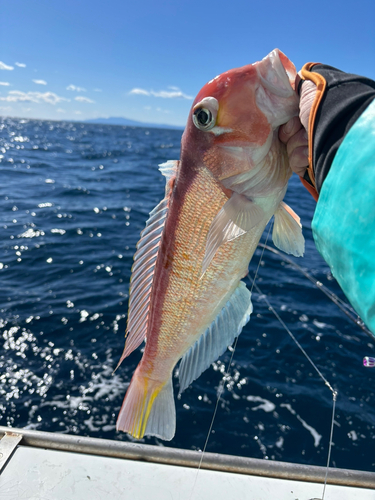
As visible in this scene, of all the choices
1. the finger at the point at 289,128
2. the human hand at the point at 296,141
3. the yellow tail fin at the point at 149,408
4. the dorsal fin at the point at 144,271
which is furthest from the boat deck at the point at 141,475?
the finger at the point at 289,128

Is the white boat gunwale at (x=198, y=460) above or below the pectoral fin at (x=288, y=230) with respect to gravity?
below

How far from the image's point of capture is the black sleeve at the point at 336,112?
119 centimetres

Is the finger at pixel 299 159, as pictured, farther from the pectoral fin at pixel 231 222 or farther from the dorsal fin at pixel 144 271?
the dorsal fin at pixel 144 271

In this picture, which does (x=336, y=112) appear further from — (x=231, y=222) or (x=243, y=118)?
(x=231, y=222)

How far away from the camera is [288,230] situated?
2.11 meters

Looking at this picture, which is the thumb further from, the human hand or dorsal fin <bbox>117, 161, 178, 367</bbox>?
dorsal fin <bbox>117, 161, 178, 367</bbox>

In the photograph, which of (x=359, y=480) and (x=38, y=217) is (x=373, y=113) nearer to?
(x=359, y=480)

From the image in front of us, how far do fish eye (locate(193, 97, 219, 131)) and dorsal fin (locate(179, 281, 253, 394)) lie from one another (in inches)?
39.1

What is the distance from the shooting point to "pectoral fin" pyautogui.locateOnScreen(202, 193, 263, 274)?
177 cm

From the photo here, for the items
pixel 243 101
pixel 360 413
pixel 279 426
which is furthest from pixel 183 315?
pixel 360 413

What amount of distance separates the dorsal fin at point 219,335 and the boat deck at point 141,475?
0.77 m

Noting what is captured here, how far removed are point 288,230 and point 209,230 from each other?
60 cm

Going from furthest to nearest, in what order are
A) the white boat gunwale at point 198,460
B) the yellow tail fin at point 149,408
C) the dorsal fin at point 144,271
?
the white boat gunwale at point 198,460 → the yellow tail fin at point 149,408 → the dorsal fin at point 144,271

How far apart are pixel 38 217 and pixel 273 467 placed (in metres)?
9.99
